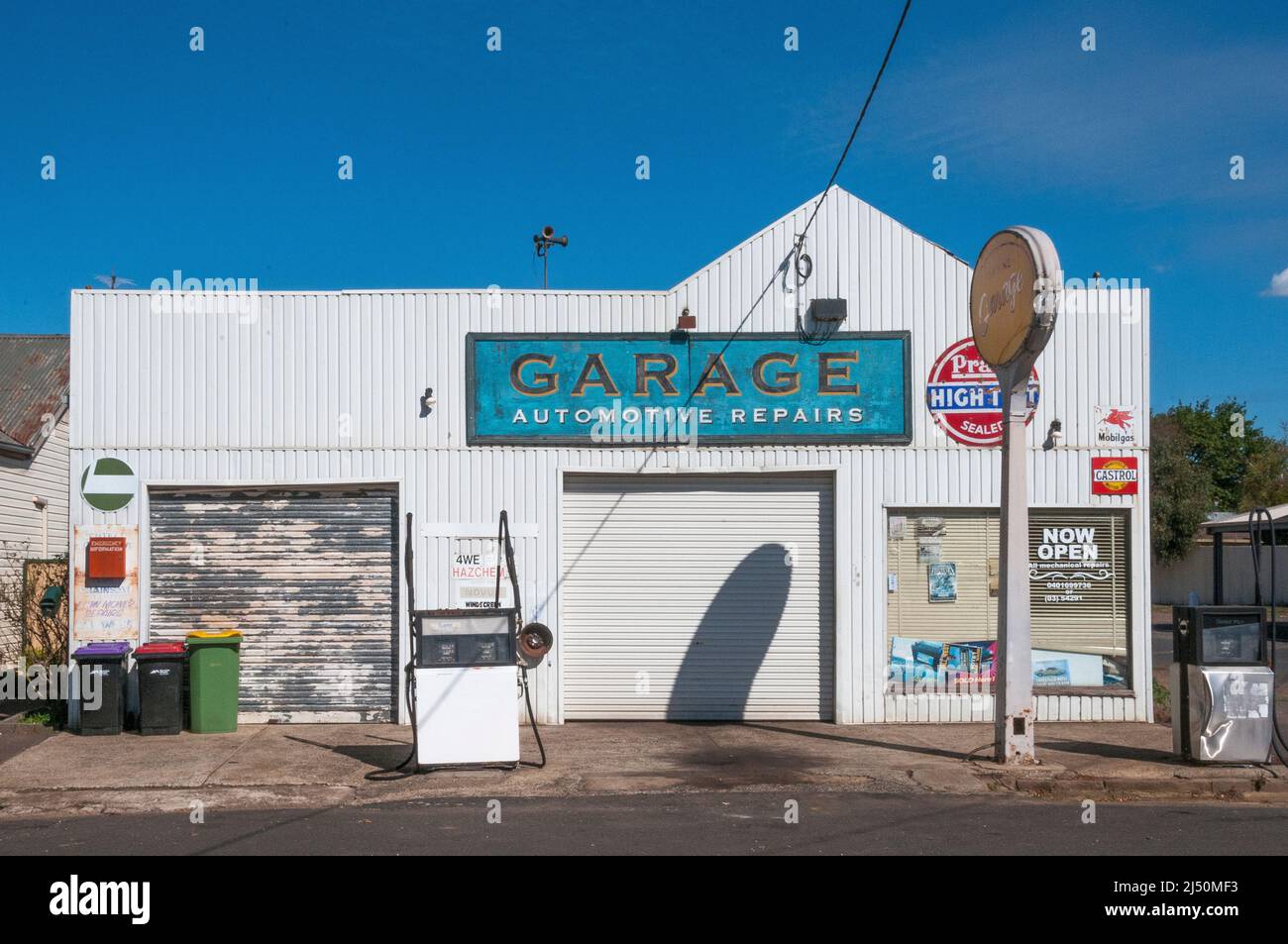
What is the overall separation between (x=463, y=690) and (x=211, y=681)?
401 cm

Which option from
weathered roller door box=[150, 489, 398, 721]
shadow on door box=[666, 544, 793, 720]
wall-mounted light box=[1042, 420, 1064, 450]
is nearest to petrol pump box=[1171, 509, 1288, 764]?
wall-mounted light box=[1042, 420, 1064, 450]

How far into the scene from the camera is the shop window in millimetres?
14023

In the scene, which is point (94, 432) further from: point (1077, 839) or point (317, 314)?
point (1077, 839)

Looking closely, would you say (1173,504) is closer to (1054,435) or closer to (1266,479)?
(1266,479)

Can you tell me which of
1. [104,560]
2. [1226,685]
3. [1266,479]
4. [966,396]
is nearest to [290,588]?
[104,560]

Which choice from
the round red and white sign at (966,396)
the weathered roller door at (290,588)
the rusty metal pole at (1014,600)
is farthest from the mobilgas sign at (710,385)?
the rusty metal pole at (1014,600)

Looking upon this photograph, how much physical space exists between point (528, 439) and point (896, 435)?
4262 mm

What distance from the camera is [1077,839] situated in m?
8.58

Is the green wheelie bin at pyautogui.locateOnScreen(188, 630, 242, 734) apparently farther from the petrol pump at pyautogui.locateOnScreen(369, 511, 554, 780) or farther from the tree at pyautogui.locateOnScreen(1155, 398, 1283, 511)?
the tree at pyautogui.locateOnScreen(1155, 398, 1283, 511)

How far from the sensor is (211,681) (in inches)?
A: 522

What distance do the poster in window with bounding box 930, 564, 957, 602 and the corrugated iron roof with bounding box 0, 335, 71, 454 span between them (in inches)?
628
